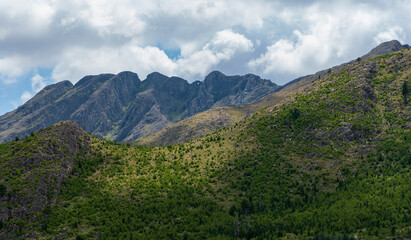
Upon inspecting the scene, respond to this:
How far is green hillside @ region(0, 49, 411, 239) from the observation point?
155 feet

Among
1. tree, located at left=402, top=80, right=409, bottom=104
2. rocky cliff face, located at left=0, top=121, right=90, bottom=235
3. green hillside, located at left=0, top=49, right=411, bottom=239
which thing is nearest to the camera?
green hillside, located at left=0, top=49, right=411, bottom=239

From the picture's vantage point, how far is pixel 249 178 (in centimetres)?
6838

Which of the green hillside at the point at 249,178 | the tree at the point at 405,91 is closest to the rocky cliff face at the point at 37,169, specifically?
the green hillside at the point at 249,178

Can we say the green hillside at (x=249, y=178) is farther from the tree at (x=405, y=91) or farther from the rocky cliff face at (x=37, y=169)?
the tree at (x=405, y=91)

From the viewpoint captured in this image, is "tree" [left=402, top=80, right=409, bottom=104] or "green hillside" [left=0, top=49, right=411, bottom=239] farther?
"tree" [left=402, top=80, right=409, bottom=104]

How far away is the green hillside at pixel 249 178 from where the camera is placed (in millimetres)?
47375

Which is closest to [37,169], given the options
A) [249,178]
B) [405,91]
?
[249,178]

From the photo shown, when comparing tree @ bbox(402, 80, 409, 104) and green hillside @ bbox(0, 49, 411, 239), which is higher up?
tree @ bbox(402, 80, 409, 104)

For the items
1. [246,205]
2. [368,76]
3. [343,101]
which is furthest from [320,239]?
[368,76]

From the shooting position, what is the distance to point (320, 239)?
42250mm

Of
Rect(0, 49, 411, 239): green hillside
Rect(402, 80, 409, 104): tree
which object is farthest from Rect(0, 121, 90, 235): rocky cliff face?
Rect(402, 80, 409, 104): tree

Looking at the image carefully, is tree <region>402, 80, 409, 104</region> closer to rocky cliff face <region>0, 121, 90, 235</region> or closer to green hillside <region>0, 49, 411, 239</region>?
green hillside <region>0, 49, 411, 239</region>

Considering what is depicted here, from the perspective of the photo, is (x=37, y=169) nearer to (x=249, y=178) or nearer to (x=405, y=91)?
(x=249, y=178)

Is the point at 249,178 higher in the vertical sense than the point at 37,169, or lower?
lower
